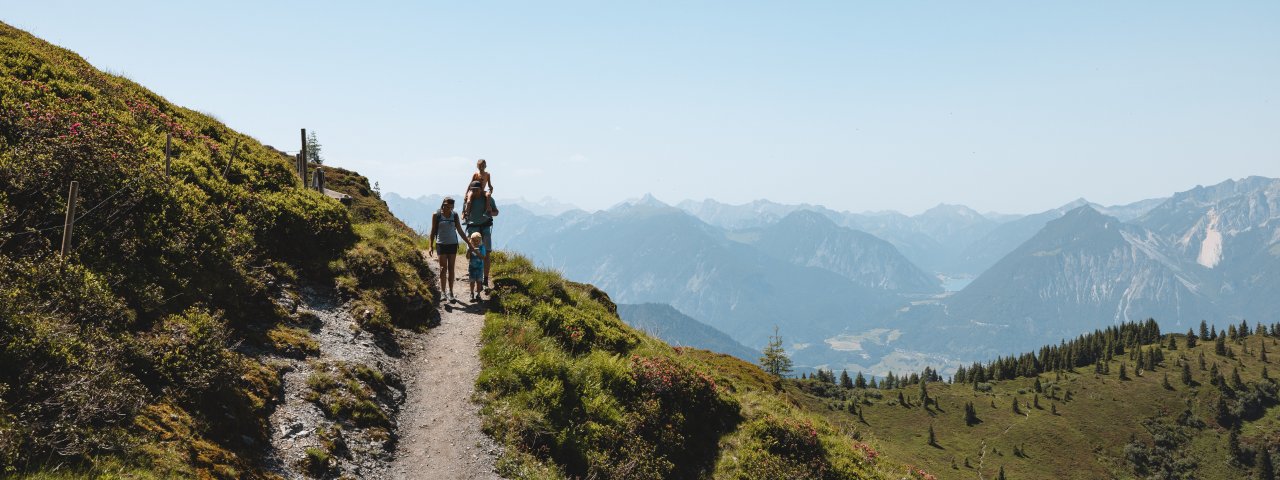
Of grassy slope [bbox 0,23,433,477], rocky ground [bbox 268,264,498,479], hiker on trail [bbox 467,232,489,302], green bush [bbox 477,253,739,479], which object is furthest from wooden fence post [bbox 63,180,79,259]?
hiker on trail [bbox 467,232,489,302]

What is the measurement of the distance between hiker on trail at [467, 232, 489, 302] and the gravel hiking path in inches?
48.7

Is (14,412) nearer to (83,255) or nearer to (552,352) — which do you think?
(83,255)

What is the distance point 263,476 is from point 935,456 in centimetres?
17165

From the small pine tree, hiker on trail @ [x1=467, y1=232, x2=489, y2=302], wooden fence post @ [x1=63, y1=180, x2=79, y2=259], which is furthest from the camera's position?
the small pine tree

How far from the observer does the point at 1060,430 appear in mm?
171500

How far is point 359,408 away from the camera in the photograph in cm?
1229

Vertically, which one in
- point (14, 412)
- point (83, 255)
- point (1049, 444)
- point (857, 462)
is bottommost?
point (1049, 444)

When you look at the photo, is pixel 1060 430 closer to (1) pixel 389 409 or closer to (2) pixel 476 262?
(2) pixel 476 262

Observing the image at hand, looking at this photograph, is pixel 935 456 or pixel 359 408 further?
pixel 935 456

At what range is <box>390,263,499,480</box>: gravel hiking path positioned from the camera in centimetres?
1170

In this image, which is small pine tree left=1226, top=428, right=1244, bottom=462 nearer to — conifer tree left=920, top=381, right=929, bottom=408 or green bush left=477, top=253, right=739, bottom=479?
conifer tree left=920, top=381, right=929, bottom=408

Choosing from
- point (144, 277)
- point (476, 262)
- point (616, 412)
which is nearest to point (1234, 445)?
point (616, 412)

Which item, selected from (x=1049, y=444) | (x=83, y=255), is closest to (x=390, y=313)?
(x=83, y=255)

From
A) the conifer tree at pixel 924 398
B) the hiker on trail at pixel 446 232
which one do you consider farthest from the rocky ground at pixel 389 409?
the conifer tree at pixel 924 398
